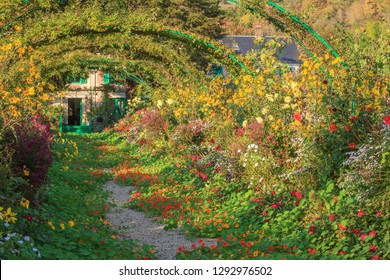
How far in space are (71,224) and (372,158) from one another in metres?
3.25

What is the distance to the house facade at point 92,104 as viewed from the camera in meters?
28.4

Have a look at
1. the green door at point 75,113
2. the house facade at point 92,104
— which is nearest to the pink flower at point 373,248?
the house facade at point 92,104

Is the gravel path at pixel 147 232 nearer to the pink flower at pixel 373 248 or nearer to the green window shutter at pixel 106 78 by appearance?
the pink flower at pixel 373 248

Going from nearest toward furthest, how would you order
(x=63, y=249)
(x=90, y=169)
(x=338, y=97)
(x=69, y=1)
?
(x=63, y=249), (x=338, y=97), (x=69, y=1), (x=90, y=169)

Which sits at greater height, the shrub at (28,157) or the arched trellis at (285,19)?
the arched trellis at (285,19)

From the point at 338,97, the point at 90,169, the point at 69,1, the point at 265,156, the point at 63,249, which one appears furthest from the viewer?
the point at 90,169

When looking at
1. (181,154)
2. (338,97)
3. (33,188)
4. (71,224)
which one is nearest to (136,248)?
(71,224)

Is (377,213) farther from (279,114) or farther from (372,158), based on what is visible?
(279,114)

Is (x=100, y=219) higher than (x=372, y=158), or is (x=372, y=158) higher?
(x=372, y=158)

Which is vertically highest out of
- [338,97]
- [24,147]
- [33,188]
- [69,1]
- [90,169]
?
[69,1]

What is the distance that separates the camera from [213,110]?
12766mm

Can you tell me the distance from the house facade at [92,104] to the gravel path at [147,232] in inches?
774

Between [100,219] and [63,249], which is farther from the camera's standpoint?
[100,219]

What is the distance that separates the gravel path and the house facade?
1965 centimetres
